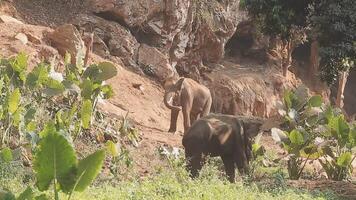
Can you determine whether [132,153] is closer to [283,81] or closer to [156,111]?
[156,111]

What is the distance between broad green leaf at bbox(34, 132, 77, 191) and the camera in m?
4.86

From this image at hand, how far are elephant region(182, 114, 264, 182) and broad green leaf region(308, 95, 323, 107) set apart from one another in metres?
1.04

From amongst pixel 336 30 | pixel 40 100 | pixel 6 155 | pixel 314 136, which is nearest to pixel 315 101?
pixel 314 136

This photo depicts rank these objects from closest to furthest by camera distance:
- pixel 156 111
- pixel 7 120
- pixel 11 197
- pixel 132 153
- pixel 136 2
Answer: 1. pixel 11 197
2. pixel 7 120
3. pixel 132 153
4. pixel 156 111
5. pixel 136 2

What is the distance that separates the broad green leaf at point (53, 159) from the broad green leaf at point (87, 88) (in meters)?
5.40

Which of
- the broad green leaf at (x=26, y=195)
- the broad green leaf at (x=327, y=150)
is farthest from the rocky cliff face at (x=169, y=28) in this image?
the broad green leaf at (x=26, y=195)

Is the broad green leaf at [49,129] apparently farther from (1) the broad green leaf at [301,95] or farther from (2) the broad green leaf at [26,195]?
(1) the broad green leaf at [301,95]

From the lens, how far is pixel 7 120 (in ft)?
30.1

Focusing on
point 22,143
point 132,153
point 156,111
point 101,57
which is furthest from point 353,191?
point 101,57

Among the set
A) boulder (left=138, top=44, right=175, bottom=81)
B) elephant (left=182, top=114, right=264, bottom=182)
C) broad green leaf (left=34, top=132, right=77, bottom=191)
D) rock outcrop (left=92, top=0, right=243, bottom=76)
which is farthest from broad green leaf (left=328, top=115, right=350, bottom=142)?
rock outcrop (left=92, top=0, right=243, bottom=76)

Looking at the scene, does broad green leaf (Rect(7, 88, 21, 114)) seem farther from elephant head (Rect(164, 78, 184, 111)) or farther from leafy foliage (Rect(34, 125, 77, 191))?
elephant head (Rect(164, 78, 184, 111))

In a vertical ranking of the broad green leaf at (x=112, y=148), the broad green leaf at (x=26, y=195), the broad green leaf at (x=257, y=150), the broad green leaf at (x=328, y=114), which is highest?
the broad green leaf at (x=26, y=195)

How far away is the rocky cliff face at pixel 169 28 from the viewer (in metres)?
18.5

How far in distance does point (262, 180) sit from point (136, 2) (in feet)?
32.6
